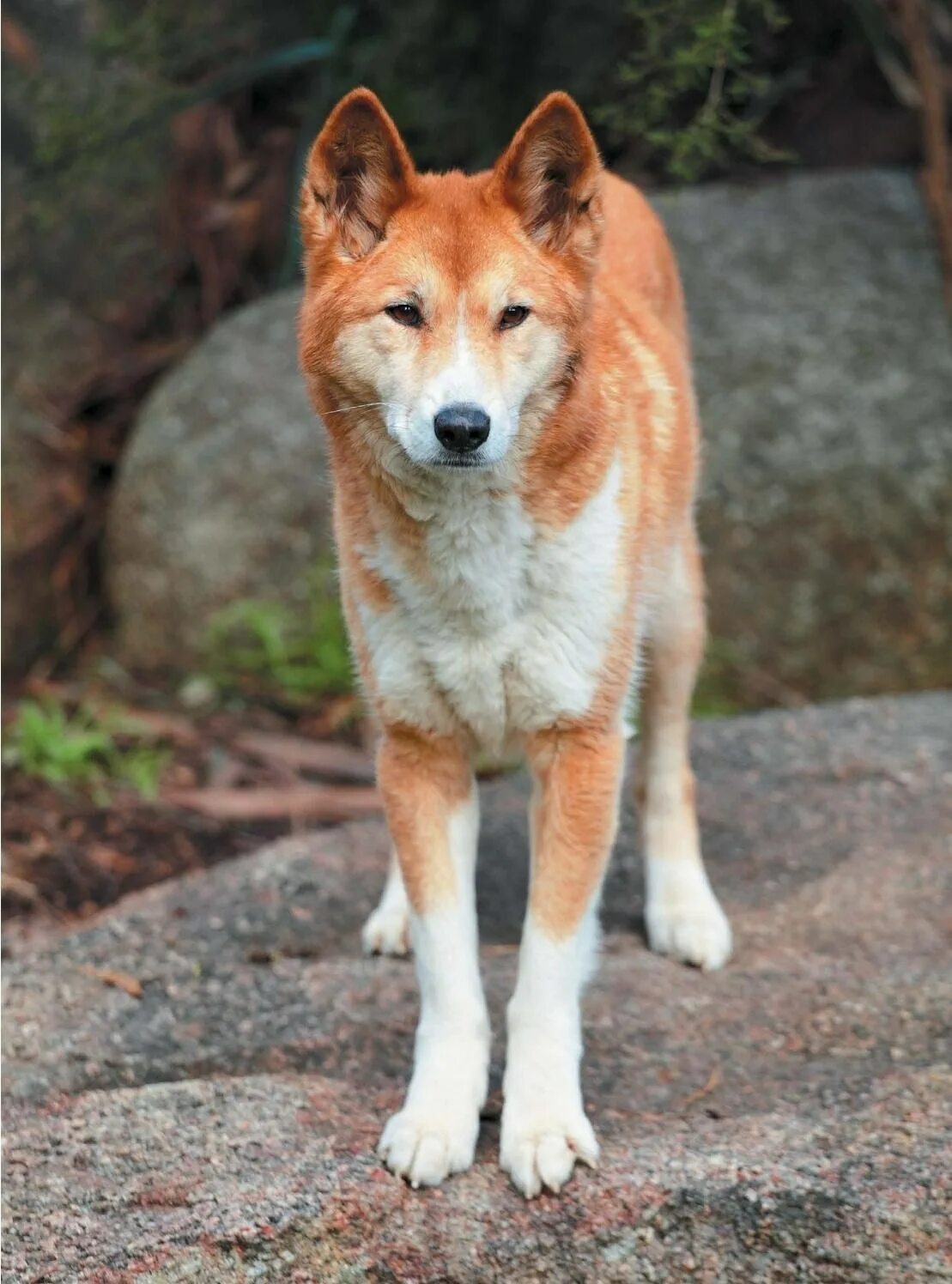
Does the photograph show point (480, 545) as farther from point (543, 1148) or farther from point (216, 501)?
point (216, 501)

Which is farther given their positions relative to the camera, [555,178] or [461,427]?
[555,178]

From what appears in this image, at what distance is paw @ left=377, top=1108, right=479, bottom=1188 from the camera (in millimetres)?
3096

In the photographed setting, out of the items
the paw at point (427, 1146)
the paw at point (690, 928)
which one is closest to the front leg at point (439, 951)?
the paw at point (427, 1146)

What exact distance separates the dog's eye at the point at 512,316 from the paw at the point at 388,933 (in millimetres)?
1717

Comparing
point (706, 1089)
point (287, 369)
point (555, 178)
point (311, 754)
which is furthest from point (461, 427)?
point (287, 369)

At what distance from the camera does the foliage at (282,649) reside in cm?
666

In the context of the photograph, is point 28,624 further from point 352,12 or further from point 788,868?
point 788,868

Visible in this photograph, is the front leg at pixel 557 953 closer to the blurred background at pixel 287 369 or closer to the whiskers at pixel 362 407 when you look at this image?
the whiskers at pixel 362 407

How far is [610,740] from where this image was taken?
3467 mm

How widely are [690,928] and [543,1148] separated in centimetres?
111

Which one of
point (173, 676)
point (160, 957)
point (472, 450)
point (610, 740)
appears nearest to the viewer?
point (472, 450)

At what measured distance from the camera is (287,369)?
277 inches

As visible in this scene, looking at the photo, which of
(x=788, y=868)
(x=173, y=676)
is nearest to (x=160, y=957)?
(x=788, y=868)

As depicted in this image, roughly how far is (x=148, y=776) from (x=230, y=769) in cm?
34
